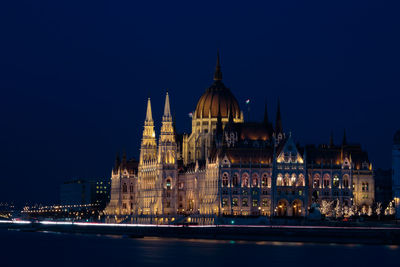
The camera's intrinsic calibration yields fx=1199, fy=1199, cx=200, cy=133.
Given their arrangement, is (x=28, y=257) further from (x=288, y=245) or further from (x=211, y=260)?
(x=288, y=245)

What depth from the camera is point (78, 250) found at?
7416 inches

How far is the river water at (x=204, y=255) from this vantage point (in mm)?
163000

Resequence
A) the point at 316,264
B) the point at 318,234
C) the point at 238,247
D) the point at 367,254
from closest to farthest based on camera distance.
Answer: the point at 316,264 → the point at 367,254 → the point at 238,247 → the point at 318,234

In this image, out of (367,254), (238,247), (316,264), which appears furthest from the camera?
(238,247)

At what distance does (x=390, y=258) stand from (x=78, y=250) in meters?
50.8

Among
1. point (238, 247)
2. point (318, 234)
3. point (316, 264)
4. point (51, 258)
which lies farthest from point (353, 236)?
point (51, 258)

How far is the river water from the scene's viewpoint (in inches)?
6417

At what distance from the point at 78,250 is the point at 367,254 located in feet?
152

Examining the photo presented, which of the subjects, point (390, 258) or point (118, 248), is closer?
point (390, 258)

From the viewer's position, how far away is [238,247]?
18712 cm

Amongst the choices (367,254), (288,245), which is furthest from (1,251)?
(367,254)

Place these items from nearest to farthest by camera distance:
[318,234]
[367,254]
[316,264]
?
[316,264], [367,254], [318,234]

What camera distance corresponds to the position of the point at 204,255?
173250 millimetres

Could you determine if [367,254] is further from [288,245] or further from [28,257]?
[28,257]
